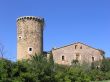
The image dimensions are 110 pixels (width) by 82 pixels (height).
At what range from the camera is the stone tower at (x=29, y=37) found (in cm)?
6431

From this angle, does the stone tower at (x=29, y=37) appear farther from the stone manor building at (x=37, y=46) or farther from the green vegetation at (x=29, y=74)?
the green vegetation at (x=29, y=74)

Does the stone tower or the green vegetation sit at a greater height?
the stone tower

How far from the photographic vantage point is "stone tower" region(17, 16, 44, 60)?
64.3 m

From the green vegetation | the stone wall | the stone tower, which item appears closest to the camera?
the green vegetation

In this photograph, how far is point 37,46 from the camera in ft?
213

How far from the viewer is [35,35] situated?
6481 centimetres

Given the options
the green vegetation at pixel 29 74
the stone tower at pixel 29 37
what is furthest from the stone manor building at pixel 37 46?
the green vegetation at pixel 29 74

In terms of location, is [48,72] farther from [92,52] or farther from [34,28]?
[92,52]

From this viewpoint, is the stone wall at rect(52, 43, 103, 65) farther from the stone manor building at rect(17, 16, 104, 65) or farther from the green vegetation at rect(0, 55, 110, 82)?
the green vegetation at rect(0, 55, 110, 82)

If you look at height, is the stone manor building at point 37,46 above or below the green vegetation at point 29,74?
above

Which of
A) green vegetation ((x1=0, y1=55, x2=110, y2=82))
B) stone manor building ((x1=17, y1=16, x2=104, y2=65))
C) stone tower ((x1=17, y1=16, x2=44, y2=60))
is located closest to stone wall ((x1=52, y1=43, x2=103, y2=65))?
stone manor building ((x1=17, y1=16, x2=104, y2=65))

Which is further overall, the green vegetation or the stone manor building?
the stone manor building

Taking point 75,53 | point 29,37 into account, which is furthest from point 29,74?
point 75,53

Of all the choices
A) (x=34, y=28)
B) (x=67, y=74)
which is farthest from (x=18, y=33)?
(x=67, y=74)
